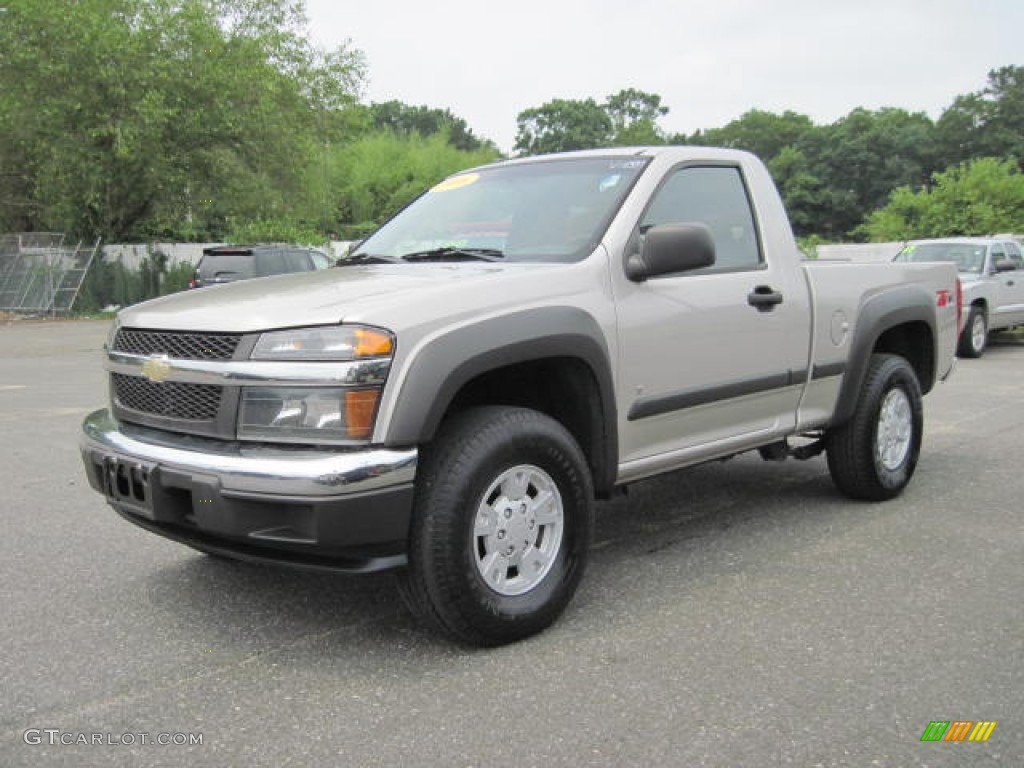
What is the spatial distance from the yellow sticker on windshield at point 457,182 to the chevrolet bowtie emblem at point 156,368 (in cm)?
189

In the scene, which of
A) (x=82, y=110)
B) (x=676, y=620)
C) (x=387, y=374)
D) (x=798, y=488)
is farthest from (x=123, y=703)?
(x=82, y=110)

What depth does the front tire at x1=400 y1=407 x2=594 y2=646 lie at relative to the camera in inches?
→ 125

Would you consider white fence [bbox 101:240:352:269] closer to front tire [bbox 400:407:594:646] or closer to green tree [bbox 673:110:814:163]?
front tire [bbox 400:407:594:646]

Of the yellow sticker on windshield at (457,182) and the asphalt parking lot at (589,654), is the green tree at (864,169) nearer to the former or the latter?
the yellow sticker on windshield at (457,182)

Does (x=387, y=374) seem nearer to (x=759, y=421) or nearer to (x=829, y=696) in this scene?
(x=829, y=696)

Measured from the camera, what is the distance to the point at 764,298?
14.5 feet

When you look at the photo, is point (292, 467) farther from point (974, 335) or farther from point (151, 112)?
point (151, 112)

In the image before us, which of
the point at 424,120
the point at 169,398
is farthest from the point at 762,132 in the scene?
the point at 169,398

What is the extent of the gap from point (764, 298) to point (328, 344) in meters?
2.19

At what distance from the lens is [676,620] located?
3.59 m

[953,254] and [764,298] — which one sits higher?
[764,298]

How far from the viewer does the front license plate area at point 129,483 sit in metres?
3.26

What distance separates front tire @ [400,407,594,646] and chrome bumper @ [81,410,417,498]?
0.18m

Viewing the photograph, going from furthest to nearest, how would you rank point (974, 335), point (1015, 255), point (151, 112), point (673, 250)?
1. point (151, 112)
2. point (1015, 255)
3. point (974, 335)
4. point (673, 250)
